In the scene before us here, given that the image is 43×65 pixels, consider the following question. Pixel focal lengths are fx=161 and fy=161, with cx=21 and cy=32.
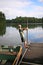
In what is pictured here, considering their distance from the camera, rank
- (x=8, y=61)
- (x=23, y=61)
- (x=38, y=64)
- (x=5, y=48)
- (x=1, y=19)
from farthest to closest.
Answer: (x=1, y=19)
(x=5, y=48)
(x=8, y=61)
(x=23, y=61)
(x=38, y=64)

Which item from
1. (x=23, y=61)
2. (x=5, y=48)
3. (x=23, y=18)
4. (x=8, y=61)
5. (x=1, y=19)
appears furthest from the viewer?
(x=23, y=18)

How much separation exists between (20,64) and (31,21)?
129177 millimetres

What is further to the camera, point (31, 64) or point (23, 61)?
point (23, 61)

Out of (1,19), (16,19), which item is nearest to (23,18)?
(16,19)

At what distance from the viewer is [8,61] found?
12.1 m

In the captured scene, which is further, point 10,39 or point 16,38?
point 16,38

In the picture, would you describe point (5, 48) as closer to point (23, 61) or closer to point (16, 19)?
point (23, 61)

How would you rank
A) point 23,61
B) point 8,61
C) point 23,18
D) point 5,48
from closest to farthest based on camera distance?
point 23,61 < point 8,61 < point 5,48 < point 23,18

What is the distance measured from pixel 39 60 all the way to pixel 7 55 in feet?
7.51

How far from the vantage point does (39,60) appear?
11391 mm

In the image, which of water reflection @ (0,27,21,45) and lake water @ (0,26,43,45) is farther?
lake water @ (0,26,43,45)

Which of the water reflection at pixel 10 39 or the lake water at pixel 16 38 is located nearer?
the water reflection at pixel 10 39

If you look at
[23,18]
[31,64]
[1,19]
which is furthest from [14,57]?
[23,18]

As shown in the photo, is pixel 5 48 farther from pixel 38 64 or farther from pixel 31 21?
pixel 31 21
